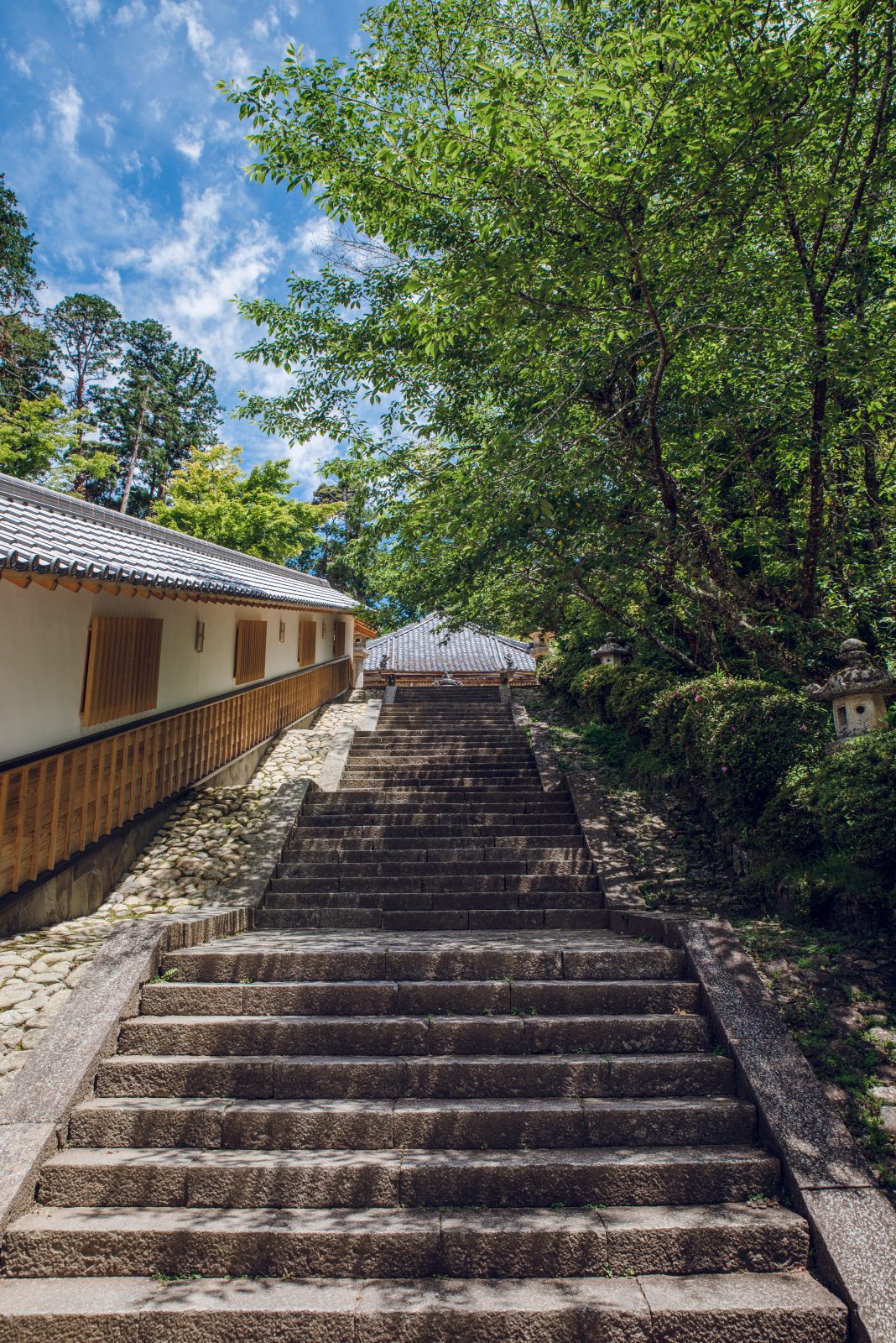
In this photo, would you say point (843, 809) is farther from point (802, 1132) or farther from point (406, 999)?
point (406, 999)

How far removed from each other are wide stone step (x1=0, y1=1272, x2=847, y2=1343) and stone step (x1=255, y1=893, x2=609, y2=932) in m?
3.57

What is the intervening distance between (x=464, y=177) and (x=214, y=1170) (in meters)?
7.28

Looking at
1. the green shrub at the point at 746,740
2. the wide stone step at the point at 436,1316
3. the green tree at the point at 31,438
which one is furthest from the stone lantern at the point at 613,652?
the green tree at the point at 31,438

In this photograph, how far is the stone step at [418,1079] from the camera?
416cm

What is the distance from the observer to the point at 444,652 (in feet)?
83.5

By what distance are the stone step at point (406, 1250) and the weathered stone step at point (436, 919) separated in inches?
131

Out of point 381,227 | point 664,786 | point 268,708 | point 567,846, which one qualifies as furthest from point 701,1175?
point 268,708

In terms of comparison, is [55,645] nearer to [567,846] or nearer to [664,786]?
[567,846]

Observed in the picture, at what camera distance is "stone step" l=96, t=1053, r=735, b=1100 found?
416 cm

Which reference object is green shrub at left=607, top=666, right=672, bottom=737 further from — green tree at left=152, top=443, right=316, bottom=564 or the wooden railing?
green tree at left=152, top=443, right=316, bottom=564

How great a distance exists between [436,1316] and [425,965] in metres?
2.27

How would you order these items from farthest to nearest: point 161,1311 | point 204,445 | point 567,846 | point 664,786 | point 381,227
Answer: point 204,445, point 664,786, point 567,846, point 381,227, point 161,1311

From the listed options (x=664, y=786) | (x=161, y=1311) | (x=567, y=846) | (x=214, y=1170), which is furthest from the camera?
(x=664, y=786)

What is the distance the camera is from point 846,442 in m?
7.67
